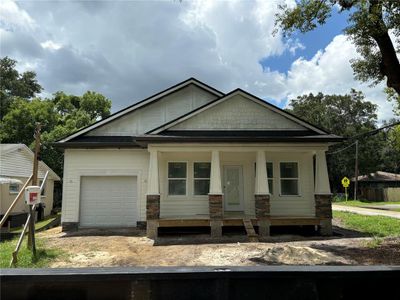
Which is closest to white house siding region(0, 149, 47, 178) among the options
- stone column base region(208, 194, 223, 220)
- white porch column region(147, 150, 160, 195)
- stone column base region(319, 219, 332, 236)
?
white porch column region(147, 150, 160, 195)

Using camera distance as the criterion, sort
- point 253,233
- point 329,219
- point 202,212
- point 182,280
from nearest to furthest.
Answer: point 182,280 → point 253,233 → point 329,219 → point 202,212

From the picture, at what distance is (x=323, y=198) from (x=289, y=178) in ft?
6.70

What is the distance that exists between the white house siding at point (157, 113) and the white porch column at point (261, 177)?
4.95 m

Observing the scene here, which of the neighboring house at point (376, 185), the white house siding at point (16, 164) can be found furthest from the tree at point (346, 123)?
the white house siding at point (16, 164)

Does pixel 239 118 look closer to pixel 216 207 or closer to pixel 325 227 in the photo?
pixel 216 207

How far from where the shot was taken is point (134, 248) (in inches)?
389

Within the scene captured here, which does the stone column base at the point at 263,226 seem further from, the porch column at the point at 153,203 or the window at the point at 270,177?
the porch column at the point at 153,203

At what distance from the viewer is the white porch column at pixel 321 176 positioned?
495 inches

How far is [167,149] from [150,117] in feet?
11.8

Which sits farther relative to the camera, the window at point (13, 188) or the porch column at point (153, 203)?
the window at point (13, 188)

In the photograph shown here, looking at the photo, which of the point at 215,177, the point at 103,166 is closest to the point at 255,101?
the point at 215,177

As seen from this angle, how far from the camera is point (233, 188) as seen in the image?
1451 cm

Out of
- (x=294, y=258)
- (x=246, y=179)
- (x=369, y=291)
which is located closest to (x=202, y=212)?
(x=246, y=179)

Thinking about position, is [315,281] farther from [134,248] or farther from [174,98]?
[174,98]
